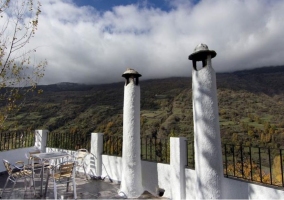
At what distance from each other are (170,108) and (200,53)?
94.5 feet

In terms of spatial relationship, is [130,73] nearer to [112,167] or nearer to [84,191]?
[112,167]

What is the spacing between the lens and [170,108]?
3362cm

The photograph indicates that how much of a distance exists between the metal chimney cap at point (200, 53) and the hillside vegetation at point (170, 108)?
18.2m

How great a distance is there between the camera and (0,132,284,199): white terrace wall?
4.34 m

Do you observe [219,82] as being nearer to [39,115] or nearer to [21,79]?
[39,115]

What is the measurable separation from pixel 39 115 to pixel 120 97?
497 inches

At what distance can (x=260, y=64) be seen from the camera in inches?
1885

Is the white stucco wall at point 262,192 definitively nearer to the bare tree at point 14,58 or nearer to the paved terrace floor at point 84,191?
the paved terrace floor at point 84,191

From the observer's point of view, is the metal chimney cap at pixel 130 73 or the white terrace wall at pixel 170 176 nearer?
the white terrace wall at pixel 170 176

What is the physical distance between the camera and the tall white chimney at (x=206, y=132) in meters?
4.58

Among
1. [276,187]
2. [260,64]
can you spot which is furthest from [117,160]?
[260,64]

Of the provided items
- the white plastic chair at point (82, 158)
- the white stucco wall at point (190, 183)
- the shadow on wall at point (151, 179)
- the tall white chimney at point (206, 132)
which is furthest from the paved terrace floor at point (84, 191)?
the tall white chimney at point (206, 132)

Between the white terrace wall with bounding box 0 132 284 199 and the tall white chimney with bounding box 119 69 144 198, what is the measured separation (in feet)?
1.48

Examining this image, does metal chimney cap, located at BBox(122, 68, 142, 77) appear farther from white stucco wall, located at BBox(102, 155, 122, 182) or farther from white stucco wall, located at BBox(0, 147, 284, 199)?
white stucco wall, located at BBox(102, 155, 122, 182)
